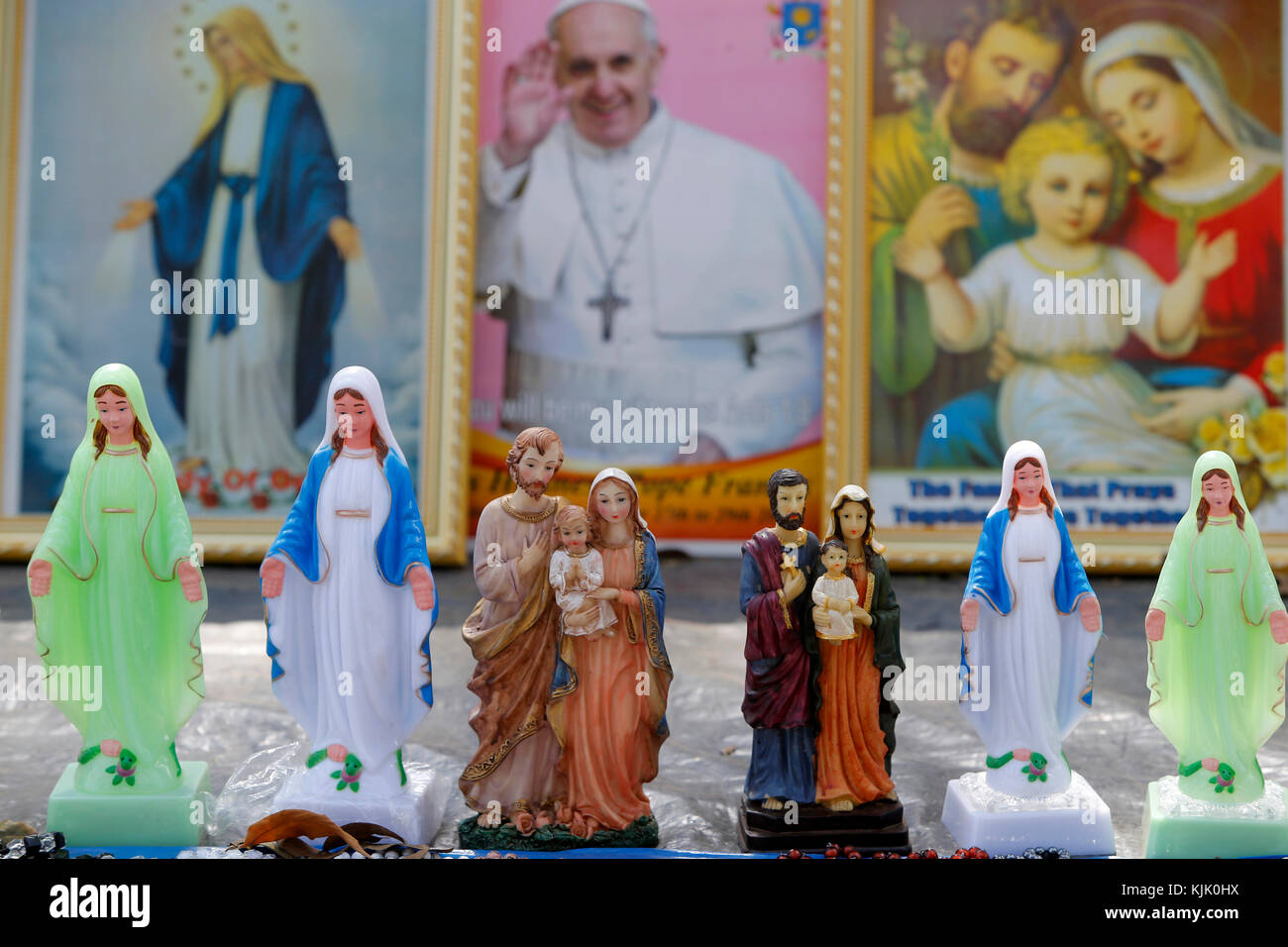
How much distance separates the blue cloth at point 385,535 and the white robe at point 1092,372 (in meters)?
5.40

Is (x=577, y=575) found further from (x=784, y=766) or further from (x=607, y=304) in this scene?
(x=607, y=304)

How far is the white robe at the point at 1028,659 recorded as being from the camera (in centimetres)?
489

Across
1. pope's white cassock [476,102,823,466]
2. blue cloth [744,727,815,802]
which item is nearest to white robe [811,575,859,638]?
blue cloth [744,727,815,802]

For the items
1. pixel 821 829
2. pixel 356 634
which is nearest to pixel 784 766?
pixel 821 829

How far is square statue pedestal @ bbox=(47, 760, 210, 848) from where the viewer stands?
476 centimetres

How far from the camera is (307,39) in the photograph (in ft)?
29.5

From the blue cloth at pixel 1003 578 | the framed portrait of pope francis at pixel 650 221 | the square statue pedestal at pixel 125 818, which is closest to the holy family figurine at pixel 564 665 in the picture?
the square statue pedestal at pixel 125 818

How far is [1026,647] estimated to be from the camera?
4891 millimetres

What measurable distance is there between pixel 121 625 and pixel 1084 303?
673 cm

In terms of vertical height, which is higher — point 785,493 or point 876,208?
point 876,208

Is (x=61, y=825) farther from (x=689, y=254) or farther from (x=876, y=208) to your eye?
(x=876, y=208)

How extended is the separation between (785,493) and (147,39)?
6545 millimetres

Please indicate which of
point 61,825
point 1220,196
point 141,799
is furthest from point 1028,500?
point 1220,196

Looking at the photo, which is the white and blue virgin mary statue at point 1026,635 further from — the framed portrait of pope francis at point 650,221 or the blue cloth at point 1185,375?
the blue cloth at point 1185,375
